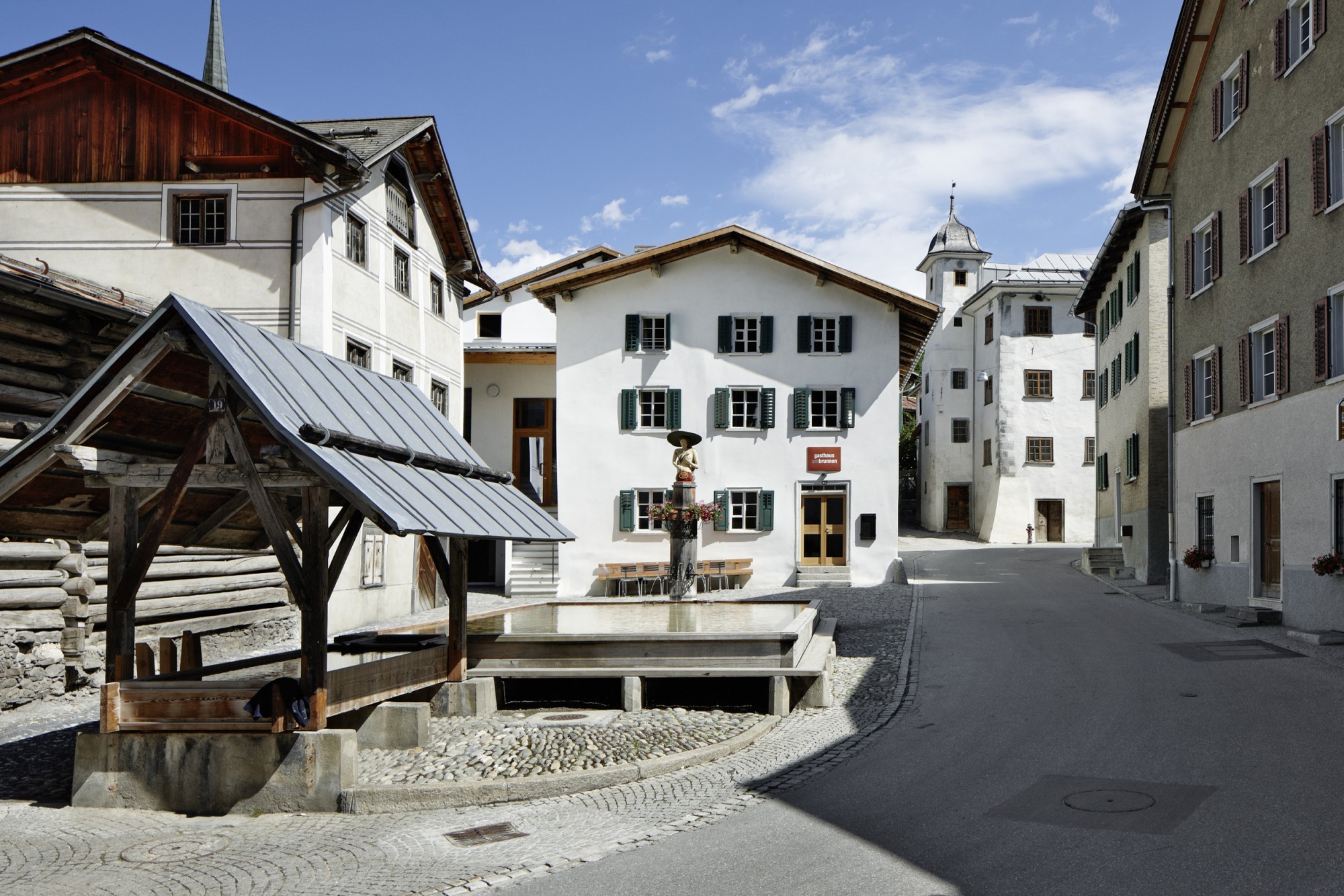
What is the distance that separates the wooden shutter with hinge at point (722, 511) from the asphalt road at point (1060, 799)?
1533 cm

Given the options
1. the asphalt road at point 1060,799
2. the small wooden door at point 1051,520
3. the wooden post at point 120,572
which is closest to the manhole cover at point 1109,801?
the asphalt road at point 1060,799

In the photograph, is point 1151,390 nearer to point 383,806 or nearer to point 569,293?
point 569,293

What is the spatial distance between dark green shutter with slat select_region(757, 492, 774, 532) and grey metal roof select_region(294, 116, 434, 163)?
11963 mm

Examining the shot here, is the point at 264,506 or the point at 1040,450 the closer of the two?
the point at 264,506

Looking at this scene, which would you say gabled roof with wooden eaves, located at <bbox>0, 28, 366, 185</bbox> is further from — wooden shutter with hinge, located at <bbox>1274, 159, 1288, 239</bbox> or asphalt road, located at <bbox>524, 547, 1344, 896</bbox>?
wooden shutter with hinge, located at <bbox>1274, 159, 1288, 239</bbox>

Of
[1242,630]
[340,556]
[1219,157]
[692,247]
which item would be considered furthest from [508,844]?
[692,247]

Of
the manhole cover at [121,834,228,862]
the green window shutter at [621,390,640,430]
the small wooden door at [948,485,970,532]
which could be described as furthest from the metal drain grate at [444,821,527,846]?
the small wooden door at [948,485,970,532]

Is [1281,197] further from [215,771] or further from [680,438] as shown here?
[215,771]

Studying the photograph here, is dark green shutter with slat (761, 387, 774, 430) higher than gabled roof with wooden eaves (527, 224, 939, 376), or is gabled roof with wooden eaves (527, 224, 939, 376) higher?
gabled roof with wooden eaves (527, 224, 939, 376)

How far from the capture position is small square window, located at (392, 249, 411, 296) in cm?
2481

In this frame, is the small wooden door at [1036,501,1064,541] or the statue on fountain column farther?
the small wooden door at [1036,501,1064,541]

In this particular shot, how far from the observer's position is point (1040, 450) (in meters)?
49.3

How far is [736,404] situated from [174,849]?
928 inches

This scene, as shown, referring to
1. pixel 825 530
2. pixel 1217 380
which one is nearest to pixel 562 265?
pixel 825 530
